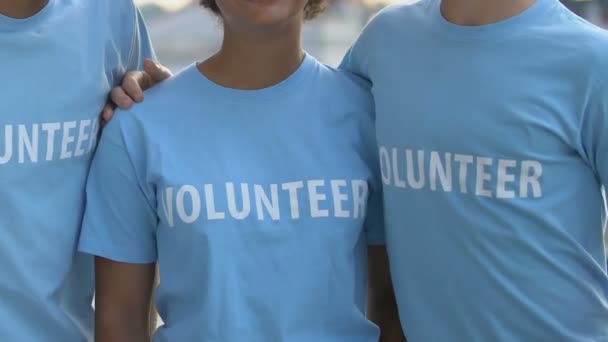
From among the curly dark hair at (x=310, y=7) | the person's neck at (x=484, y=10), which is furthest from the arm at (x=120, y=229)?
the person's neck at (x=484, y=10)

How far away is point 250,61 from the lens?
107 cm

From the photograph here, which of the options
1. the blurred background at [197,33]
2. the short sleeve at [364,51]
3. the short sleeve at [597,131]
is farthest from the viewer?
the blurred background at [197,33]

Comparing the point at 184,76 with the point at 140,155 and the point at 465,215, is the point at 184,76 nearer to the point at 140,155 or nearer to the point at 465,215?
the point at 140,155

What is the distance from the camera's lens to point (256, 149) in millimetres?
1028

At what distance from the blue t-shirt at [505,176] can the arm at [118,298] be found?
34 cm

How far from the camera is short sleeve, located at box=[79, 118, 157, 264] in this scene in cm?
102

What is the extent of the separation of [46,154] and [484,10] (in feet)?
1.78

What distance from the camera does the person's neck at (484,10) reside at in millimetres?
961

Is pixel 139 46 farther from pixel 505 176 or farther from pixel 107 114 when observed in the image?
pixel 505 176

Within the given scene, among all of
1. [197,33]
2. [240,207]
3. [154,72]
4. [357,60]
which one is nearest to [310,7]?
[357,60]

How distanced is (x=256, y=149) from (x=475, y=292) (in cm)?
31

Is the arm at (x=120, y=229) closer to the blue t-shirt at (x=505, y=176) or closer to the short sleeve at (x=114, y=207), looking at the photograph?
the short sleeve at (x=114, y=207)

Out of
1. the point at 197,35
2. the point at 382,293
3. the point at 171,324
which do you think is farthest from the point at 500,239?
the point at 197,35

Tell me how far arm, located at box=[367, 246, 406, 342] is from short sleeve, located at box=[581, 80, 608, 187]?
0.36 m
